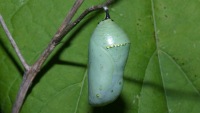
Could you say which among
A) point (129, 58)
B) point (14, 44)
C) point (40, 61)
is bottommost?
point (129, 58)

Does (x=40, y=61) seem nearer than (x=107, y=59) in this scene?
No

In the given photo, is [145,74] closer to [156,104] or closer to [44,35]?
[156,104]

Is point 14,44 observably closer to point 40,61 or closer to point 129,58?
point 40,61

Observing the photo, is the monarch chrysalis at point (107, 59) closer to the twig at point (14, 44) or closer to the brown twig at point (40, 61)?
the brown twig at point (40, 61)

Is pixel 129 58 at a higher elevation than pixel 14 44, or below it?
below

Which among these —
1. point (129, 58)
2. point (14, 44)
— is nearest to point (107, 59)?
point (129, 58)

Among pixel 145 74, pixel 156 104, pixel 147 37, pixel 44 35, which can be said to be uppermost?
pixel 44 35

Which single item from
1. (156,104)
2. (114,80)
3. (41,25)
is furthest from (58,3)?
(156,104)

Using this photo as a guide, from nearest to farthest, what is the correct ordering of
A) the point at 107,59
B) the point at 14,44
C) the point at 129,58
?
1. the point at 107,59
2. the point at 14,44
3. the point at 129,58
